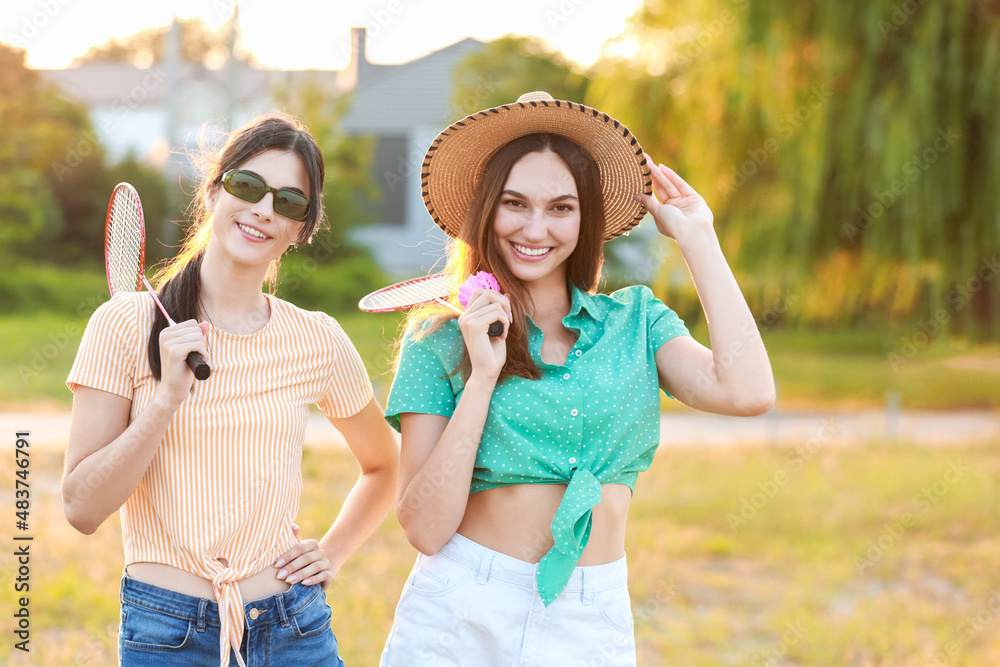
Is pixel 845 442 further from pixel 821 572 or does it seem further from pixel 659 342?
pixel 659 342

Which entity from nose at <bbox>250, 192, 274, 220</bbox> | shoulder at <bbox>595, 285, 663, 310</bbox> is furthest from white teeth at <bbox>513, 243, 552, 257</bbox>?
nose at <bbox>250, 192, 274, 220</bbox>

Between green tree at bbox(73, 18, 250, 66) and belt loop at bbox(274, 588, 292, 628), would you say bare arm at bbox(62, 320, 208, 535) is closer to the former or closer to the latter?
belt loop at bbox(274, 588, 292, 628)

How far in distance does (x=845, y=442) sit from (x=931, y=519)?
250 cm

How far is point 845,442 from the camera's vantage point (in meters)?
9.41

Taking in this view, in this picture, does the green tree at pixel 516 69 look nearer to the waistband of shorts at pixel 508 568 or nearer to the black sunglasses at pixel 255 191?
the black sunglasses at pixel 255 191

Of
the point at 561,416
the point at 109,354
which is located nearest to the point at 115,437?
the point at 109,354

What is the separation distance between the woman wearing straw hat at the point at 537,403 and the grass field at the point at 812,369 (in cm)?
751

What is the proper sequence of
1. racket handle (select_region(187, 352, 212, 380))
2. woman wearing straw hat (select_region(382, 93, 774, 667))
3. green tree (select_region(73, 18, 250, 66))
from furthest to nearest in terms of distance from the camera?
green tree (select_region(73, 18, 250, 66)) → woman wearing straw hat (select_region(382, 93, 774, 667)) → racket handle (select_region(187, 352, 212, 380))

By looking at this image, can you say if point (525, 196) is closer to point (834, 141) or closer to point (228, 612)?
point (228, 612)

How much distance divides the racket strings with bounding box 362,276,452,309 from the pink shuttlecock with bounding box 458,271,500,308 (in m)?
0.11

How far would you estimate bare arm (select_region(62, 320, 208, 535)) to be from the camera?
193 cm

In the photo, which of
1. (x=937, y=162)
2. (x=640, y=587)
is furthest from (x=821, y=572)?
(x=937, y=162)

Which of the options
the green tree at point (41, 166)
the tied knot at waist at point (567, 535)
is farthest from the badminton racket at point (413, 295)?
the green tree at point (41, 166)

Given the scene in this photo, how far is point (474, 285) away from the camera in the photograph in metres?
2.25
